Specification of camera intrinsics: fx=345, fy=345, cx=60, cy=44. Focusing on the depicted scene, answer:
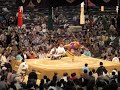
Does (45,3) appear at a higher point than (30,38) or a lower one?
higher

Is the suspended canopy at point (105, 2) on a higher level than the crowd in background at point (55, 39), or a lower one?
higher

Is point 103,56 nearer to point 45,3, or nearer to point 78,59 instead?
point 78,59

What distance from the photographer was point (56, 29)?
18.1m

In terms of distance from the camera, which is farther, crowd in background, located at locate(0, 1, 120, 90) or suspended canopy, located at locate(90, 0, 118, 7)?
suspended canopy, located at locate(90, 0, 118, 7)

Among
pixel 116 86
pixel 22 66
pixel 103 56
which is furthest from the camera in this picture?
pixel 103 56

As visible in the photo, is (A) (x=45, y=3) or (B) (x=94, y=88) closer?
(B) (x=94, y=88)

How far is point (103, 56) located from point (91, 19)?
20.4 feet

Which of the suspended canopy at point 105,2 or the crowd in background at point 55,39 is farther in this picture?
the suspended canopy at point 105,2

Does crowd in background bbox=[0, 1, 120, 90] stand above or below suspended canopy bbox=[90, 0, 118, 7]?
below

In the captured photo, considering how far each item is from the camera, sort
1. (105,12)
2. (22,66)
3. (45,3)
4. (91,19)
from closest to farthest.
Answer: (22,66), (45,3), (91,19), (105,12)

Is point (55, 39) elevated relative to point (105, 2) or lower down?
lower down

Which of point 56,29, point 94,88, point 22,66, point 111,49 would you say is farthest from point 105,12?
point 94,88

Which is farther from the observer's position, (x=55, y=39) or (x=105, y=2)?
(x=55, y=39)

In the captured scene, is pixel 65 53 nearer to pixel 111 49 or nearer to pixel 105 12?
pixel 111 49
